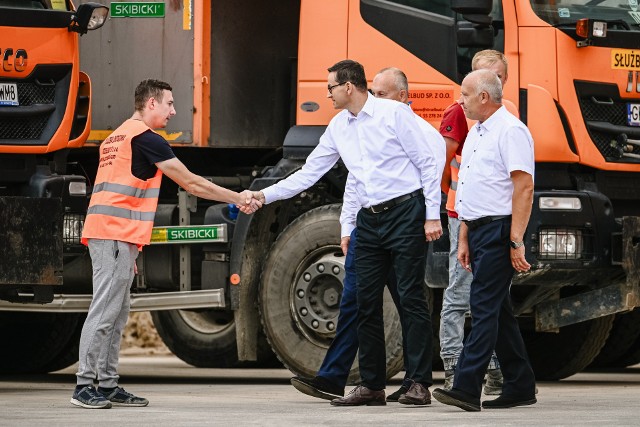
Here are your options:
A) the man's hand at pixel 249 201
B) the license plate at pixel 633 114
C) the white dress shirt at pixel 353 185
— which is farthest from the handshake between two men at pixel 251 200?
the license plate at pixel 633 114

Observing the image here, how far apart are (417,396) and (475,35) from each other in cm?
271

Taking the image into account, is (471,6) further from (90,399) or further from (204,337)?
(204,337)

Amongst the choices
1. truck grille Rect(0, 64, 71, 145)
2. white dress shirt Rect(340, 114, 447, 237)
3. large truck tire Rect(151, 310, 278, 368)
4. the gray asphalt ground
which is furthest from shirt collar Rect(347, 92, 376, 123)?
large truck tire Rect(151, 310, 278, 368)

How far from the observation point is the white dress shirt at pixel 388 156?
9.95 metres

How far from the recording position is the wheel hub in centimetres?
1205

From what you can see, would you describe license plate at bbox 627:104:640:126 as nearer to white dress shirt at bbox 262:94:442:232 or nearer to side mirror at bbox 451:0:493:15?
side mirror at bbox 451:0:493:15

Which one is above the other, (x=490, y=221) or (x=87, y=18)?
(x=87, y=18)

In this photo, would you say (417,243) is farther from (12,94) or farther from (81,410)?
(12,94)

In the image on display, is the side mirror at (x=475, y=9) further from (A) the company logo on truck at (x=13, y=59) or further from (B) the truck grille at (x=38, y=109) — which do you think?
(A) the company logo on truck at (x=13, y=59)

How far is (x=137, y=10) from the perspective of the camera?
12.8 m

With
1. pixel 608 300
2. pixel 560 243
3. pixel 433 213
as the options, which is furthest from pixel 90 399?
pixel 608 300

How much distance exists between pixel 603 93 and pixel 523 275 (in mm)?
1307

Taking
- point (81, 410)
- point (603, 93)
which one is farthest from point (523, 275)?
point (81, 410)

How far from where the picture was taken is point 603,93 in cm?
1160
